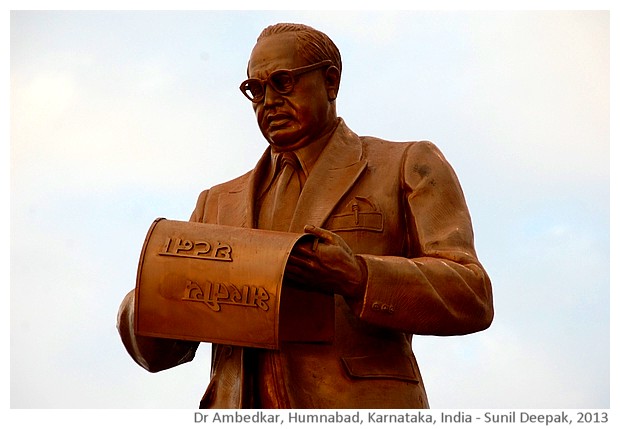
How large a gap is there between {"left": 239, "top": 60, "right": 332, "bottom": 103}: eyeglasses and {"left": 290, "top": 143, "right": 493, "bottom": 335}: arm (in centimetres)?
108

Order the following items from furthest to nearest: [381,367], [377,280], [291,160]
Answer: [291,160] → [381,367] → [377,280]

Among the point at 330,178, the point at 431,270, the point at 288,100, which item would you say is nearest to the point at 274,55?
the point at 288,100

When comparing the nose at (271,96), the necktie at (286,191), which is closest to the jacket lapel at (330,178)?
the necktie at (286,191)

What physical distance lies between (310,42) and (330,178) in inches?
38.3

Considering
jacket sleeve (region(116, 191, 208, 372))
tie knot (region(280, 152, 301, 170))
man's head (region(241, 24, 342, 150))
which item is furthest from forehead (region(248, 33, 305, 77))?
jacket sleeve (region(116, 191, 208, 372))

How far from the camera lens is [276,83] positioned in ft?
34.7

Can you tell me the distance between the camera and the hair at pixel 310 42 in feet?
35.1

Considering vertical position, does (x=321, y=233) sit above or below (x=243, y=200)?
below

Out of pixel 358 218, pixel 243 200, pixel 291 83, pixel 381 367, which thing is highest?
pixel 291 83

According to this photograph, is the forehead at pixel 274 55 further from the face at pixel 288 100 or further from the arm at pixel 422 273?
the arm at pixel 422 273

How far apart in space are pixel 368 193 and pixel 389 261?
2.91 feet

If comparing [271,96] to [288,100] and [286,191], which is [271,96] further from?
[286,191]

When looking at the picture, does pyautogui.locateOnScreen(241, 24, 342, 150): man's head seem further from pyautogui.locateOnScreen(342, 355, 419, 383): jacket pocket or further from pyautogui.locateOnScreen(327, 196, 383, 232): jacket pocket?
pyautogui.locateOnScreen(342, 355, 419, 383): jacket pocket

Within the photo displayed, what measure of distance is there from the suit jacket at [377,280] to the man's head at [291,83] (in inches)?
10.5
